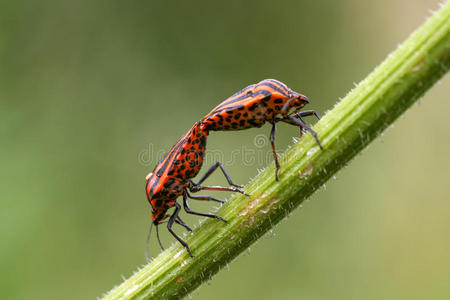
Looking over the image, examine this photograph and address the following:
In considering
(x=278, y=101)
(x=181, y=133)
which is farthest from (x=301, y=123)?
(x=181, y=133)

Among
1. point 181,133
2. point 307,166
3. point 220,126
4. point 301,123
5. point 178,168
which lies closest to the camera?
point 307,166

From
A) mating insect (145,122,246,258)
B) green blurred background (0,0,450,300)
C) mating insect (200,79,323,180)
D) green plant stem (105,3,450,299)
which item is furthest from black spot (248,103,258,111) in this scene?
green blurred background (0,0,450,300)

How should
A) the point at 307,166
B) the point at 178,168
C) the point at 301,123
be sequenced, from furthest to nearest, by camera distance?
the point at 178,168 < the point at 301,123 < the point at 307,166

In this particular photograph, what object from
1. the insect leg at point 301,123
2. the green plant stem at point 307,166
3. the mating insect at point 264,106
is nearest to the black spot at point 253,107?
the mating insect at point 264,106

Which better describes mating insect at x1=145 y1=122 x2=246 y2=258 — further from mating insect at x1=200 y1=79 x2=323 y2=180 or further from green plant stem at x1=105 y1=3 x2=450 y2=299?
green plant stem at x1=105 y1=3 x2=450 y2=299

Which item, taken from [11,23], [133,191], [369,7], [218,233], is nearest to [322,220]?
[133,191]

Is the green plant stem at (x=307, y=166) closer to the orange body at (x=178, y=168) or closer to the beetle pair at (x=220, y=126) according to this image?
the beetle pair at (x=220, y=126)

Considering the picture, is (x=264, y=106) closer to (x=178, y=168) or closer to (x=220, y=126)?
(x=220, y=126)

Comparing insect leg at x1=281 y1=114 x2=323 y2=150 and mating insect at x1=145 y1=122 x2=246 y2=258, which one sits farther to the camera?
mating insect at x1=145 y1=122 x2=246 y2=258
